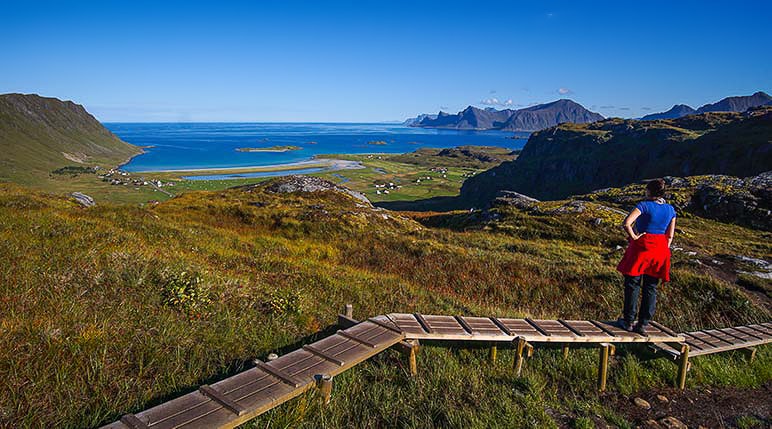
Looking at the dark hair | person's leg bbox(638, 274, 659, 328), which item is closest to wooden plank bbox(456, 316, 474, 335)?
person's leg bbox(638, 274, 659, 328)

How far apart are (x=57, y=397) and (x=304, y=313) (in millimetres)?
4120

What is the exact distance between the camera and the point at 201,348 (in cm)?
617

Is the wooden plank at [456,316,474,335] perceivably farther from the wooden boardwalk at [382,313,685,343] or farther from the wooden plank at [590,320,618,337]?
the wooden plank at [590,320,618,337]

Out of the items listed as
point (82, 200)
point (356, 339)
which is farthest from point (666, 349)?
point (82, 200)

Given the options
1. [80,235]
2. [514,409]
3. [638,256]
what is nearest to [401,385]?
[514,409]

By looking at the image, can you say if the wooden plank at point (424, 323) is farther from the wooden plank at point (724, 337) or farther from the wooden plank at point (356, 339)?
the wooden plank at point (724, 337)

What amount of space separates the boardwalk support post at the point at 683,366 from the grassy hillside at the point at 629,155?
152 feet

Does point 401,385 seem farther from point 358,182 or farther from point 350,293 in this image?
point 358,182

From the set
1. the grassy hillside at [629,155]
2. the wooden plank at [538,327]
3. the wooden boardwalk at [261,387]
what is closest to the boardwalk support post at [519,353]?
the wooden plank at [538,327]

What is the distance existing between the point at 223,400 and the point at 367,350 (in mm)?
2126

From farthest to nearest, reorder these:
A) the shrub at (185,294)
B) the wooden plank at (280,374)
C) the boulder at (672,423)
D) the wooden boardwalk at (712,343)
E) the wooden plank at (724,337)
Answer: the wooden plank at (724,337), the wooden boardwalk at (712,343), the shrub at (185,294), the boulder at (672,423), the wooden plank at (280,374)

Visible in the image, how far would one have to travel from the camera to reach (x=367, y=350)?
5922mm

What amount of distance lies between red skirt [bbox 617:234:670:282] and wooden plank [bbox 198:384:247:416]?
23.5 ft

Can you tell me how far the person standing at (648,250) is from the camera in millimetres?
7680
